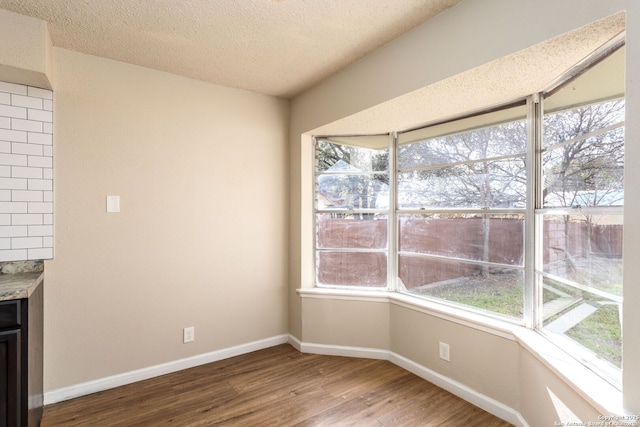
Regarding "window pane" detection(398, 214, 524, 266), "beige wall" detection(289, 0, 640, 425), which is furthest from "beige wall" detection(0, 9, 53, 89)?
"window pane" detection(398, 214, 524, 266)

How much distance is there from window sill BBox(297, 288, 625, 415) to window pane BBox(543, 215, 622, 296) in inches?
15.5

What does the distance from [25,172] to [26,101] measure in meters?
0.45

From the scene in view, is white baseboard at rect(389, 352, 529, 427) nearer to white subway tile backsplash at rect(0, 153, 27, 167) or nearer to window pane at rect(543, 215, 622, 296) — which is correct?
window pane at rect(543, 215, 622, 296)

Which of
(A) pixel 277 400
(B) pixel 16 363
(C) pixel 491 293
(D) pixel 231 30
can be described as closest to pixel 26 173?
(B) pixel 16 363

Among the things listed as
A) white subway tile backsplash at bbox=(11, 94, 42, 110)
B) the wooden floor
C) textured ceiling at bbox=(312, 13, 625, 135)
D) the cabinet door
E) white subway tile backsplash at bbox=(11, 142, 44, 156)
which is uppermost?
textured ceiling at bbox=(312, 13, 625, 135)

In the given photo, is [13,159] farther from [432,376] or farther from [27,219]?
[432,376]

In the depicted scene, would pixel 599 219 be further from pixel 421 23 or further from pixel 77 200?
pixel 77 200

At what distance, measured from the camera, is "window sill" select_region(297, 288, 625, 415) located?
122 centimetres

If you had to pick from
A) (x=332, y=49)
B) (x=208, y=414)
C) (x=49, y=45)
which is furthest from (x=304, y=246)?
(x=49, y=45)

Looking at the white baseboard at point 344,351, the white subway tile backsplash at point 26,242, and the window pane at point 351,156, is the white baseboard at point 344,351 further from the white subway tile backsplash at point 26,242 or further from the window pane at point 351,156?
the white subway tile backsplash at point 26,242

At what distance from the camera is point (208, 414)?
6.27ft

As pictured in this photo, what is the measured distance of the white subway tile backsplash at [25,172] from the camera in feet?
6.09

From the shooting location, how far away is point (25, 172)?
6.21ft

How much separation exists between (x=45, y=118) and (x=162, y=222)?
0.98 meters
